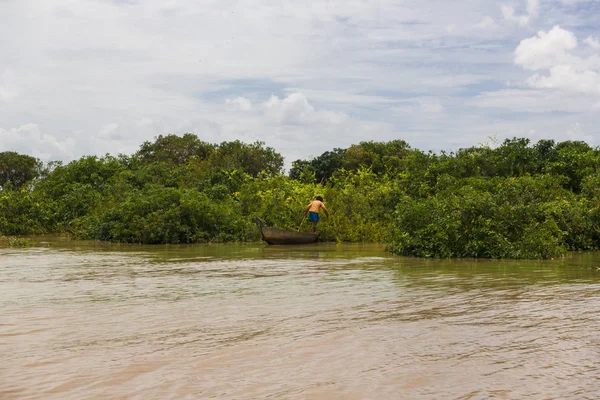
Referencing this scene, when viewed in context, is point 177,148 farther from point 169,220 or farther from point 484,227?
point 484,227

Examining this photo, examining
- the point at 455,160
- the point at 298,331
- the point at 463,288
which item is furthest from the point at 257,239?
the point at 298,331

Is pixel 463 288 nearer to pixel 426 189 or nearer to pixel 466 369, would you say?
pixel 466 369

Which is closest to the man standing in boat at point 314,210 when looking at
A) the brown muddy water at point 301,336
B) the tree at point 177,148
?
the brown muddy water at point 301,336

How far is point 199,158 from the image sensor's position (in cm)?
4703

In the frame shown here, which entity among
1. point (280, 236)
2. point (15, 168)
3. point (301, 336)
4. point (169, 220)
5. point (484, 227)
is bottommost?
point (301, 336)

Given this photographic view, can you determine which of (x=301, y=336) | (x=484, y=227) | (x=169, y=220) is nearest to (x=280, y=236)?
(x=169, y=220)

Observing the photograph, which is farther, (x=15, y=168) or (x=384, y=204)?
(x=15, y=168)

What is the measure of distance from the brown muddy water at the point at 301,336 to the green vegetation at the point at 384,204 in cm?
380

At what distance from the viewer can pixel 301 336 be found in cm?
580

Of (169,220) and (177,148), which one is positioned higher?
(177,148)

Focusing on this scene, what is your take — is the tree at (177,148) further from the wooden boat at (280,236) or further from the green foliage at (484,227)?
the green foliage at (484,227)

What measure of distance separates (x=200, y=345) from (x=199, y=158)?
42215mm

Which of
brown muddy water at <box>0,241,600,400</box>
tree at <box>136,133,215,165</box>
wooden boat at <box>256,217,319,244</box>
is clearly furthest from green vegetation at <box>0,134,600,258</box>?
tree at <box>136,133,215,165</box>

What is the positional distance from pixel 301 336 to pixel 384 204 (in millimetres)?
16006
